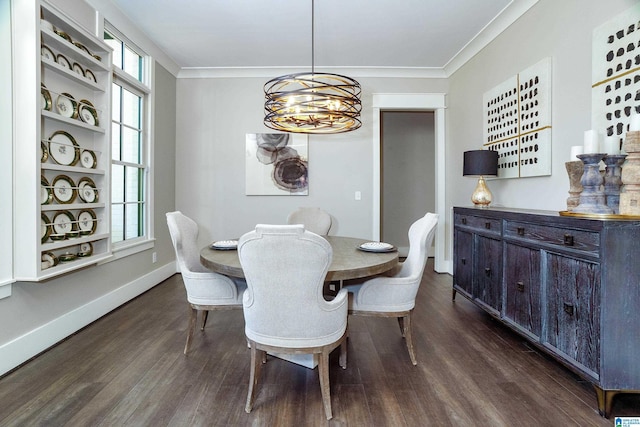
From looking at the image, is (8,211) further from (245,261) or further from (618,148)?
(618,148)

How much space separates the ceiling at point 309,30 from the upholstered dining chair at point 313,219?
71.3 inches

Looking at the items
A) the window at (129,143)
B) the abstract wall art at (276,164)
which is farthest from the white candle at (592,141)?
the window at (129,143)

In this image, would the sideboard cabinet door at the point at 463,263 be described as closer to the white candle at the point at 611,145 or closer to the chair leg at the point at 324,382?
the white candle at the point at 611,145

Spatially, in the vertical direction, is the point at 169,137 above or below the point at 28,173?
above

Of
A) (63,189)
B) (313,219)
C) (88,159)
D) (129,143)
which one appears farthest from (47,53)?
(313,219)

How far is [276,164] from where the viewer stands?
15.0 feet

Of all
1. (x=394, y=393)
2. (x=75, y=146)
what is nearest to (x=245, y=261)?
(x=394, y=393)

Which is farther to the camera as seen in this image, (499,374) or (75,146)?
(75,146)

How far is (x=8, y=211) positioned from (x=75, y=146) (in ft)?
2.22

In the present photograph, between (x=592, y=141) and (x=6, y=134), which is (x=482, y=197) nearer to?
(x=592, y=141)

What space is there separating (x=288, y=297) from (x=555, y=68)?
2.65 metres

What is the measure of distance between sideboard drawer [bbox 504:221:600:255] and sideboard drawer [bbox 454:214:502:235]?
0.13m

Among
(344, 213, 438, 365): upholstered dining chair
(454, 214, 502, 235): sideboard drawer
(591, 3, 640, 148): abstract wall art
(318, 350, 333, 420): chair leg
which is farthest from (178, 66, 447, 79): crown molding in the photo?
(318, 350, 333, 420): chair leg

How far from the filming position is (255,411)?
5.67 ft
